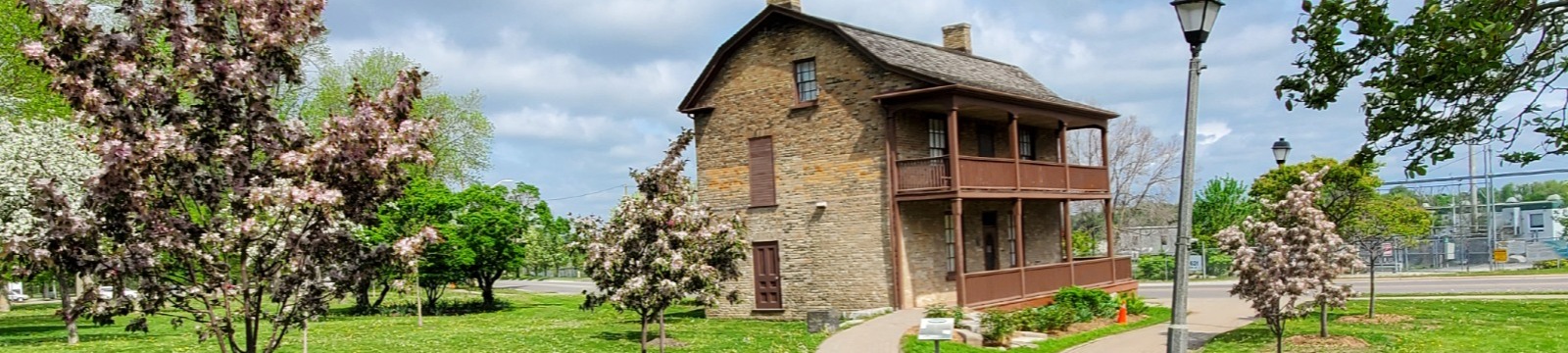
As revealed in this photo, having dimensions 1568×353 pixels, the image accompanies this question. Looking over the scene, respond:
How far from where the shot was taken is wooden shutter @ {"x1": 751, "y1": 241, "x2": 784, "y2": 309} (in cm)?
2747

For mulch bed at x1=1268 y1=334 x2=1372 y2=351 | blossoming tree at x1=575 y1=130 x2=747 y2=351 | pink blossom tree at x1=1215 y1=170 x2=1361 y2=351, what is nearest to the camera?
pink blossom tree at x1=1215 y1=170 x2=1361 y2=351

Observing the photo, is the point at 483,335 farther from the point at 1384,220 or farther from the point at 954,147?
the point at 1384,220

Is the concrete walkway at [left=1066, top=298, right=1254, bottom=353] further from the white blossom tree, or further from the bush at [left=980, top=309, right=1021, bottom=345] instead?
the white blossom tree

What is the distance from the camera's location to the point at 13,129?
1031 inches

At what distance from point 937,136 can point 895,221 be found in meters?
2.73

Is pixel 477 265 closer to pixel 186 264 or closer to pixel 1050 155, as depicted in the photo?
pixel 1050 155

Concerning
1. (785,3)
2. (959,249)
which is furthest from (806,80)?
(959,249)

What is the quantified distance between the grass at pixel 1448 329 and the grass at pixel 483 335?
7.84 m

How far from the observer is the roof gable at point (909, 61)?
25484 millimetres

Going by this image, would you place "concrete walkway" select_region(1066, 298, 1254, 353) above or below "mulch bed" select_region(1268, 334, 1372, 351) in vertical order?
below

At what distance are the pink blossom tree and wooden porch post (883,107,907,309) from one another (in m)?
8.18

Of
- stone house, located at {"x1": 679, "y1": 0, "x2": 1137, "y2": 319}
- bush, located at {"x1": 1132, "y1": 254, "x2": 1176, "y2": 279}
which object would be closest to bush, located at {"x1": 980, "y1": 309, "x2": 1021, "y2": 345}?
stone house, located at {"x1": 679, "y1": 0, "x2": 1137, "y2": 319}

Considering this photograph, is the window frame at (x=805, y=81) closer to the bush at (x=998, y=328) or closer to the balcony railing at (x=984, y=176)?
the balcony railing at (x=984, y=176)

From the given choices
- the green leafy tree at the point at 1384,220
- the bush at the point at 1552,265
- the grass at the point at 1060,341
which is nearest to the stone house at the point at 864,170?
the grass at the point at 1060,341
